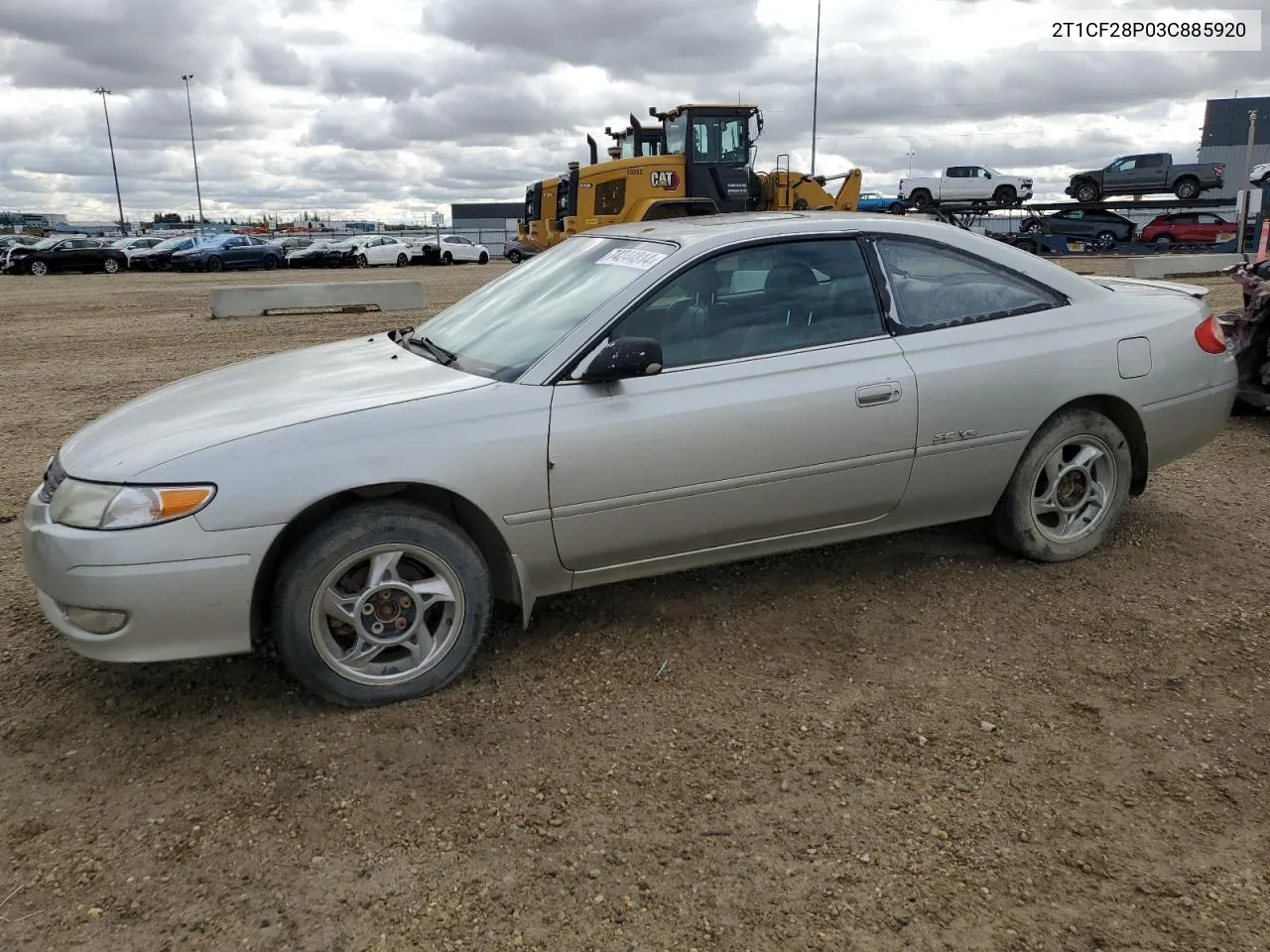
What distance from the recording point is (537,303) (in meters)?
3.83

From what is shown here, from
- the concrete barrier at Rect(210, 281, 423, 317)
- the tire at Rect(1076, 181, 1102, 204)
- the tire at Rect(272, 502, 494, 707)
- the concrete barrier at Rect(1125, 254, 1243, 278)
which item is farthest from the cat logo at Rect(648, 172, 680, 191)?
the tire at Rect(1076, 181, 1102, 204)

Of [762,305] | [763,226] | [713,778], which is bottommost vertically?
[713,778]

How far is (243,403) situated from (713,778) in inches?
79.3

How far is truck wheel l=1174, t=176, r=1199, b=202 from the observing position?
32094mm

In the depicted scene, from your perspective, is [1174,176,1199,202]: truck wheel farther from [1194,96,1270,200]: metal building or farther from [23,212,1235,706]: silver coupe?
[23,212,1235,706]: silver coupe

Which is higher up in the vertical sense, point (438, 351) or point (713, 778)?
point (438, 351)

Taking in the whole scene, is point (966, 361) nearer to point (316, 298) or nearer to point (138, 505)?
point (138, 505)

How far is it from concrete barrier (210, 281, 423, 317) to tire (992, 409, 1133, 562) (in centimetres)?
1356

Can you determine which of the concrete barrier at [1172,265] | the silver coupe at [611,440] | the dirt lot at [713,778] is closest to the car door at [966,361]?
the silver coupe at [611,440]

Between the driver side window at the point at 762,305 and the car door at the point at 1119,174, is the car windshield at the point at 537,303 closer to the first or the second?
the driver side window at the point at 762,305

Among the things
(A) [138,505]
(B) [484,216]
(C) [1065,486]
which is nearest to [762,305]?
(C) [1065,486]

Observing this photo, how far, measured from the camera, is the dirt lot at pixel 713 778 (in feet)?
7.45

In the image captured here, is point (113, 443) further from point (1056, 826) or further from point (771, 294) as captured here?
point (1056, 826)

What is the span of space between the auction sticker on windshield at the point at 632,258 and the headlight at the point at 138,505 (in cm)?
168
